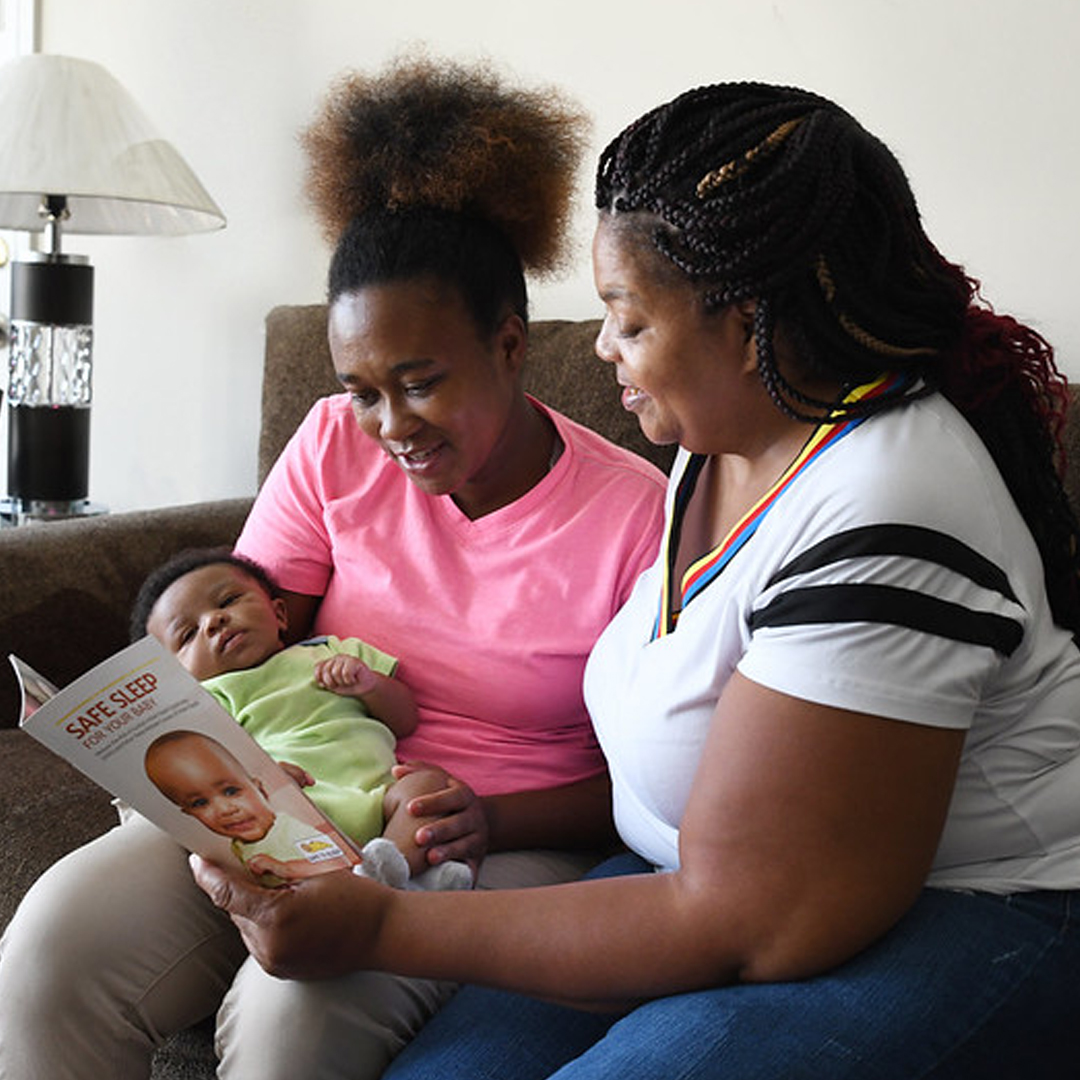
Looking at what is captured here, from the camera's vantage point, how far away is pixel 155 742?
1133mm

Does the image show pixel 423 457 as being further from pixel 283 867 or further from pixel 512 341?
pixel 283 867

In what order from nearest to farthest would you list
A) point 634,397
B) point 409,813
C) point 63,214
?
point 634,397, point 409,813, point 63,214

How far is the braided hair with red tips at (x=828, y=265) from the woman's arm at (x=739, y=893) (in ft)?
0.78

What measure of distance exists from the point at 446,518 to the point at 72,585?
0.60m

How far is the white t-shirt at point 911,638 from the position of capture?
0.96 metres

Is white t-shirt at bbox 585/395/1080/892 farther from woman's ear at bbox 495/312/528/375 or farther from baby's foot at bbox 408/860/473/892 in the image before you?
woman's ear at bbox 495/312/528/375

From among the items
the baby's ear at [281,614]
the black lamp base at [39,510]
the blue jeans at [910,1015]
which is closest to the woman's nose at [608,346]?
the blue jeans at [910,1015]

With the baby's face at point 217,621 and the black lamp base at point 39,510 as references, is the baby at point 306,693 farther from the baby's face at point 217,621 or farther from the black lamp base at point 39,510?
the black lamp base at point 39,510

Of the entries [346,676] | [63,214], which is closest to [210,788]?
[346,676]

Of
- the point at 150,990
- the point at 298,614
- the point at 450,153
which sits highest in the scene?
the point at 450,153

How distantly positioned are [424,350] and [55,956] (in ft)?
2.12

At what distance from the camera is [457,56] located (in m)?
2.38

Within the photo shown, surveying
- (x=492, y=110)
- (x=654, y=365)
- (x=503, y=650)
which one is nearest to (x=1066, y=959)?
(x=654, y=365)

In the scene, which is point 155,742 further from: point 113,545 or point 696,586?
point 113,545
